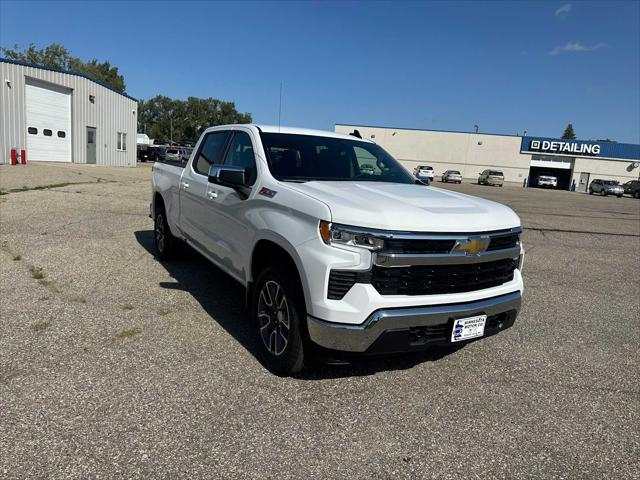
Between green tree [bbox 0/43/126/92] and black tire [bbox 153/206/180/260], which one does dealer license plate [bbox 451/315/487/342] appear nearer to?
black tire [bbox 153/206/180/260]

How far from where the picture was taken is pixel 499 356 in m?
4.09

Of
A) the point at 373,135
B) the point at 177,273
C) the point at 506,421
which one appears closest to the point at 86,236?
the point at 177,273

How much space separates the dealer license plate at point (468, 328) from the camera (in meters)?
3.12

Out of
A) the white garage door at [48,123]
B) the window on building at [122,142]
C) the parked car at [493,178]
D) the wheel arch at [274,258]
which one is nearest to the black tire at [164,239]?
the wheel arch at [274,258]

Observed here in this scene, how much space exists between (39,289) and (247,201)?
2898 mm

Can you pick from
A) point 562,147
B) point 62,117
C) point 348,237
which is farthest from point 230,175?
point 562,147

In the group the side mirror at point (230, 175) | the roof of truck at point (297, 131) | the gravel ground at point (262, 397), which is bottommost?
the gravel ground at point (262, 397)

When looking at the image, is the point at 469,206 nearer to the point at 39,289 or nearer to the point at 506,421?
the point at 506,421

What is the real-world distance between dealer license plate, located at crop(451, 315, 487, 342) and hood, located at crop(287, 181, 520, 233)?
60 cm

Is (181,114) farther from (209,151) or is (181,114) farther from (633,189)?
(209,151)

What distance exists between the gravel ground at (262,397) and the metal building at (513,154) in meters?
56.7

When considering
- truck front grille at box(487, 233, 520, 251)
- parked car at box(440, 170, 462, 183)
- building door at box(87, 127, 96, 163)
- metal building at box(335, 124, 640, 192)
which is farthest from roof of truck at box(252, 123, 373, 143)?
metal building at box(335, 124, 640, 192)

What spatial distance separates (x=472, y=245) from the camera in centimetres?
316

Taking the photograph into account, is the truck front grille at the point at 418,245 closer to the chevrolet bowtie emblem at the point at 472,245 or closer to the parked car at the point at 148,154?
the chevrolet bowtie emblem at the point at 472,245
